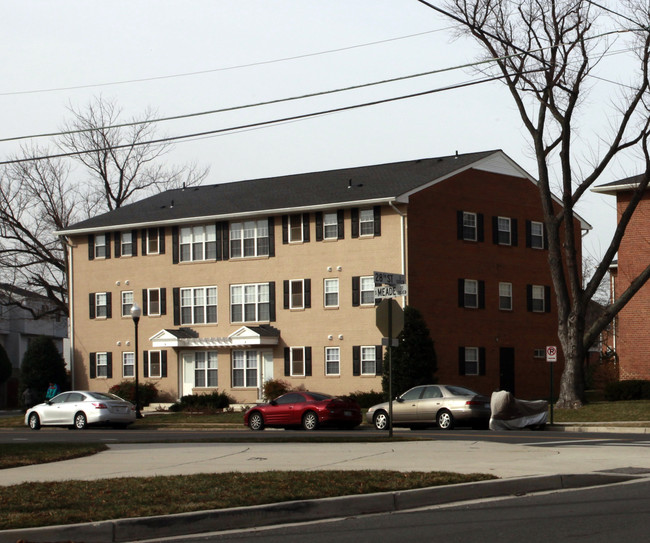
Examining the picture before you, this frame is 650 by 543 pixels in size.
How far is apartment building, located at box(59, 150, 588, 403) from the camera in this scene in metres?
46.4

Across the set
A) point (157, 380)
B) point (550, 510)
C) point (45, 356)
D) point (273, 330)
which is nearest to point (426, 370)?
point (273, 330)

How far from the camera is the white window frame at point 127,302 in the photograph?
53812 mm

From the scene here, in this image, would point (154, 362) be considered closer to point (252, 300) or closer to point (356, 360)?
point (252, 300)

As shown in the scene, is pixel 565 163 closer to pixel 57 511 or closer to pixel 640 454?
pixel 640 454

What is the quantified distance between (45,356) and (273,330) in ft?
44.8

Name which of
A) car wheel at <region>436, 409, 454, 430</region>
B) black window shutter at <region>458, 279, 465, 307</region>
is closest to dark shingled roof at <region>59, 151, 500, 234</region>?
black window shutter at <region>458, 279, 465, 307</region>

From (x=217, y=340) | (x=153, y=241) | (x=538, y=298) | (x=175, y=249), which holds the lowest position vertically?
(x=217, y=340)

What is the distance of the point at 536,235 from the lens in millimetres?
51844

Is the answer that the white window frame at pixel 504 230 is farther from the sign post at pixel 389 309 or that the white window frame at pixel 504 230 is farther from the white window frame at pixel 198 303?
the sign post at pixel 389 309

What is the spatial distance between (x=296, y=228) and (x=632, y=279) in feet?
48.2

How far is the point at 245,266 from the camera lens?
1971 inches

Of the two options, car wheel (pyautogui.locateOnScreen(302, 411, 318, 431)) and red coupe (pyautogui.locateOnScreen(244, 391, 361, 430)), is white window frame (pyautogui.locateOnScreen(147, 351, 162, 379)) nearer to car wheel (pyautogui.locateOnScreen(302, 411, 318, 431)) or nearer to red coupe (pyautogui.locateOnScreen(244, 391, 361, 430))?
red coupe (pyautogui.locateOnScreen(244, 391, 361, 430))

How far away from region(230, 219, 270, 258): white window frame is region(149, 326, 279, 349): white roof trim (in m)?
3.62

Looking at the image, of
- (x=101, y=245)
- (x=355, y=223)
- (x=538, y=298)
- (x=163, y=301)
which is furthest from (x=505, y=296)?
(x=101, y=245)
